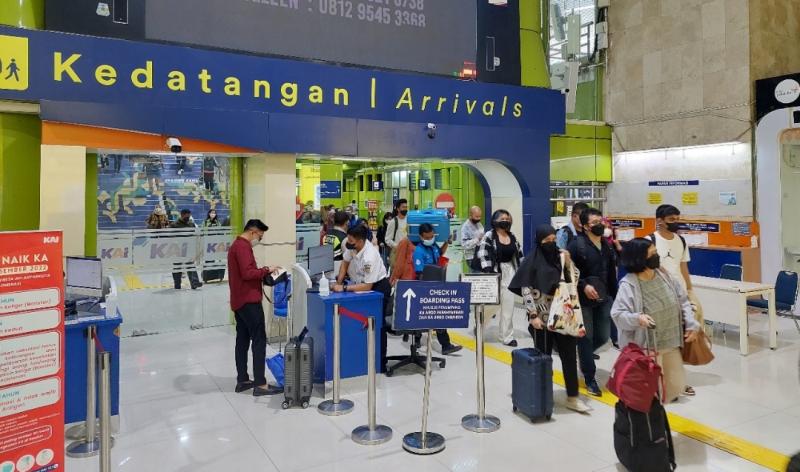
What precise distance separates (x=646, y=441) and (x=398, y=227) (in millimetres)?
5739

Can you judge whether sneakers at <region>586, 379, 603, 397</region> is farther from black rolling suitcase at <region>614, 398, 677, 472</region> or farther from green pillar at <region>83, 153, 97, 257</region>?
green pillar at <region>83, 153, 97, 257</region>

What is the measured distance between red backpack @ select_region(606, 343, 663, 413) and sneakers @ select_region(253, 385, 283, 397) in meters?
2.82

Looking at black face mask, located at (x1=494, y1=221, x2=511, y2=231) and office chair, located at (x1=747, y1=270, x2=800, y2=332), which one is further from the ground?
black face mask, located at (x1=494, y1=221, x2=511, y2=231)

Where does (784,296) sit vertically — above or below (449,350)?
above

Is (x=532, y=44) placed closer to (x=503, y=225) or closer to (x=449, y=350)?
(x=503, y=225)

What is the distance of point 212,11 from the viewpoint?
632cm

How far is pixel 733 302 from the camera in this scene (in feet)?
19.9

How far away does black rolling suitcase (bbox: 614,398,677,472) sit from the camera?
3.30 m

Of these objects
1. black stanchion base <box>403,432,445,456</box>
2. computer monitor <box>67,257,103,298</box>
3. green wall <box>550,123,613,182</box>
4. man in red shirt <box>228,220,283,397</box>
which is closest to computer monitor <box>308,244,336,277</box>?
man in red shirt <box>228,220,283,397</box>

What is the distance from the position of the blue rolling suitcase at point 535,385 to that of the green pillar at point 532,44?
20.9 ft

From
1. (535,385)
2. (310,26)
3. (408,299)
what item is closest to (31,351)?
(408,299)

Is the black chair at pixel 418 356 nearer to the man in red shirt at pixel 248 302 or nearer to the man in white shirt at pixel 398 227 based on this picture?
the man in red shirt at pixel 248 302

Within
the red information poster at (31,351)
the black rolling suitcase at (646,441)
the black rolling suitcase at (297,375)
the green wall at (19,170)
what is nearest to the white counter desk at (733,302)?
the black rolling suitcase at (646,441)

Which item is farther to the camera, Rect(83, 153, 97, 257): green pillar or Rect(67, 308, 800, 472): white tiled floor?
Rect(83, 153, 97, 257): green pillar
